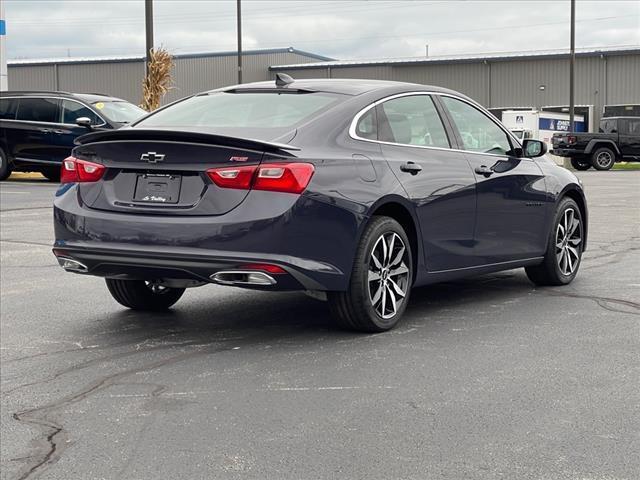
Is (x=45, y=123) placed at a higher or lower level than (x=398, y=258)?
higher

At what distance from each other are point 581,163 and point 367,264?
3288 centimetres

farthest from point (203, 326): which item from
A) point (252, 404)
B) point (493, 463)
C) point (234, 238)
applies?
Answer: point (493, 463)

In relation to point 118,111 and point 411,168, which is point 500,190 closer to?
point 411,168

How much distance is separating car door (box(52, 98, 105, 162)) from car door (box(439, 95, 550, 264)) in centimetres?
1463

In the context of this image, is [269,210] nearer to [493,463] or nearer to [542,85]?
[493,463]

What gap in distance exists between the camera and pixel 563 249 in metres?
8.43

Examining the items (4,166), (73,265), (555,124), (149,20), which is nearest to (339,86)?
(73,265)

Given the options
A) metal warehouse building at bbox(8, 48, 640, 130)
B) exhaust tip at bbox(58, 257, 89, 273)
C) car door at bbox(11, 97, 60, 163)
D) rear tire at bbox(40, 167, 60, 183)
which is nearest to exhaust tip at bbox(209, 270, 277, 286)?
exhaust tip at bbox(58, 257, 89, 273)

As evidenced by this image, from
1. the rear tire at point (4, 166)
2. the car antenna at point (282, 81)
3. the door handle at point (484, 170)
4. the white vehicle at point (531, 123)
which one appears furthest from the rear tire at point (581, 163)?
the car antenna at point (282, 81)

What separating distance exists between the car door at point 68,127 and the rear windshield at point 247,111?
14.8 metres

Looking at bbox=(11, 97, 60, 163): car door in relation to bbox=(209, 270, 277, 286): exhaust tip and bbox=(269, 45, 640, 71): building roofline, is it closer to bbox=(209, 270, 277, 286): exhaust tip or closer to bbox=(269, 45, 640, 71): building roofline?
bbox=(209, 270, 277, 286): exhaust tip

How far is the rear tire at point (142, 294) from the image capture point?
7203 mm

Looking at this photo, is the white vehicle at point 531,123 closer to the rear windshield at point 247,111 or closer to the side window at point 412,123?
the side window at point 412,123

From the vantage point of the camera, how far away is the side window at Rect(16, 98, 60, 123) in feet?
72.0
